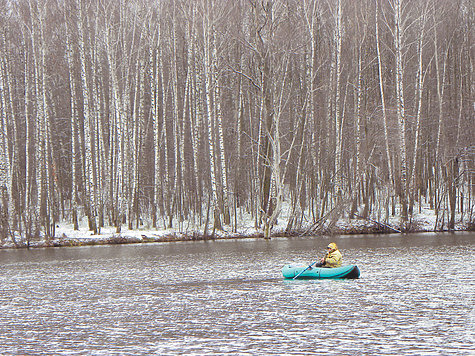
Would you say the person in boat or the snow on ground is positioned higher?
the snow on ground

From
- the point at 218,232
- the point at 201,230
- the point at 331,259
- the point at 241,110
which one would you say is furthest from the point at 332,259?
the point at 241,110

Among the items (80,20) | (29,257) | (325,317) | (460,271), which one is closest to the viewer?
(325,317)

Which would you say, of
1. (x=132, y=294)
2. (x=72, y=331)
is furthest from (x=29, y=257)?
(x=72, y=331)

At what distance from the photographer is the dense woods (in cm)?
3497

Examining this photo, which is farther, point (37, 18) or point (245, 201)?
point (245, 201)

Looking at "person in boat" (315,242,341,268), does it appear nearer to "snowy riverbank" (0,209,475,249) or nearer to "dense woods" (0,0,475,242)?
"dense woods" (0,0,475,242)

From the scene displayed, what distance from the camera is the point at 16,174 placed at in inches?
1437

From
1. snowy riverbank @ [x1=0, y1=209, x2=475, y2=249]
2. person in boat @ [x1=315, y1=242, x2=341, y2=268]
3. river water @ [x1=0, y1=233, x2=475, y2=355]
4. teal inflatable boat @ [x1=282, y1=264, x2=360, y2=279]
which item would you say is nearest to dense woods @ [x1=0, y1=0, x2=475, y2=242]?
snowy riverbank @ [x1=0, y1=209, x2=475, y2=249]

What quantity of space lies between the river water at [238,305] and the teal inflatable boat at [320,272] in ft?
0.84

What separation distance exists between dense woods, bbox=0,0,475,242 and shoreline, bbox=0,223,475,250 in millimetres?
556

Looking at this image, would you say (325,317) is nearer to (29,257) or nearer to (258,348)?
(258,348)

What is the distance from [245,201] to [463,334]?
3273cm

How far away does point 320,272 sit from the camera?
1956 cm

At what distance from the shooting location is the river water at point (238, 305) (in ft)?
36.6
